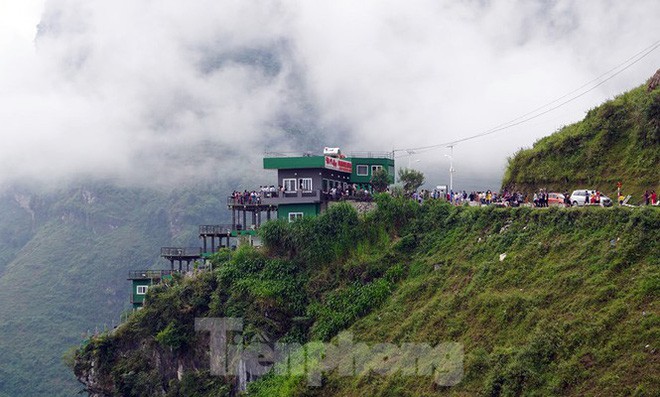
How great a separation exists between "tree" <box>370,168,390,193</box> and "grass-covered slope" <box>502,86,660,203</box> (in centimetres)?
1043

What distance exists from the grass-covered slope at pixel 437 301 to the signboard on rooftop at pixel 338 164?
7.87m

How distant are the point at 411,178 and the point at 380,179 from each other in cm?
279

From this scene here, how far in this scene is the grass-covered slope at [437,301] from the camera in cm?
3694

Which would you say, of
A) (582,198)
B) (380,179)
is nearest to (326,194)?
(380,179)

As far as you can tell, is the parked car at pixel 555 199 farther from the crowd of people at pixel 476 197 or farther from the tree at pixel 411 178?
the tree at pixel 411 178

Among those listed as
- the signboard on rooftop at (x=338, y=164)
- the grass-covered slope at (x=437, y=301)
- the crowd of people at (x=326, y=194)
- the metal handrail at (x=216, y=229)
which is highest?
the signboard on rooftop at (x=338, y=164)

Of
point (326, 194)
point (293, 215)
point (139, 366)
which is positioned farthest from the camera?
point (293, 215)

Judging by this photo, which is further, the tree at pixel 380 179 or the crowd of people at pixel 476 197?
the tree at pixel 380 179

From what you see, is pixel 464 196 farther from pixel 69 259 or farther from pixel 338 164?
pixel 69 259

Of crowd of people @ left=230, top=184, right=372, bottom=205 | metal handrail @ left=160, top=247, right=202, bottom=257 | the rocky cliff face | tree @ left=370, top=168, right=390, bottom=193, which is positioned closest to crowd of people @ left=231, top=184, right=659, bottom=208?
crowd of people @ left=230, top=184, right=372, bottom=205

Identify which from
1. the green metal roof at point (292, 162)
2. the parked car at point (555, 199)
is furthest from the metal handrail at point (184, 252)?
the parked car at point (555, 199)

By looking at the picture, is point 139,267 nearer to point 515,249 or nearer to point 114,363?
point 114,363

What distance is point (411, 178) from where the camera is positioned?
66.6 m

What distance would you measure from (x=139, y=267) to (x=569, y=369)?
111506 mm
